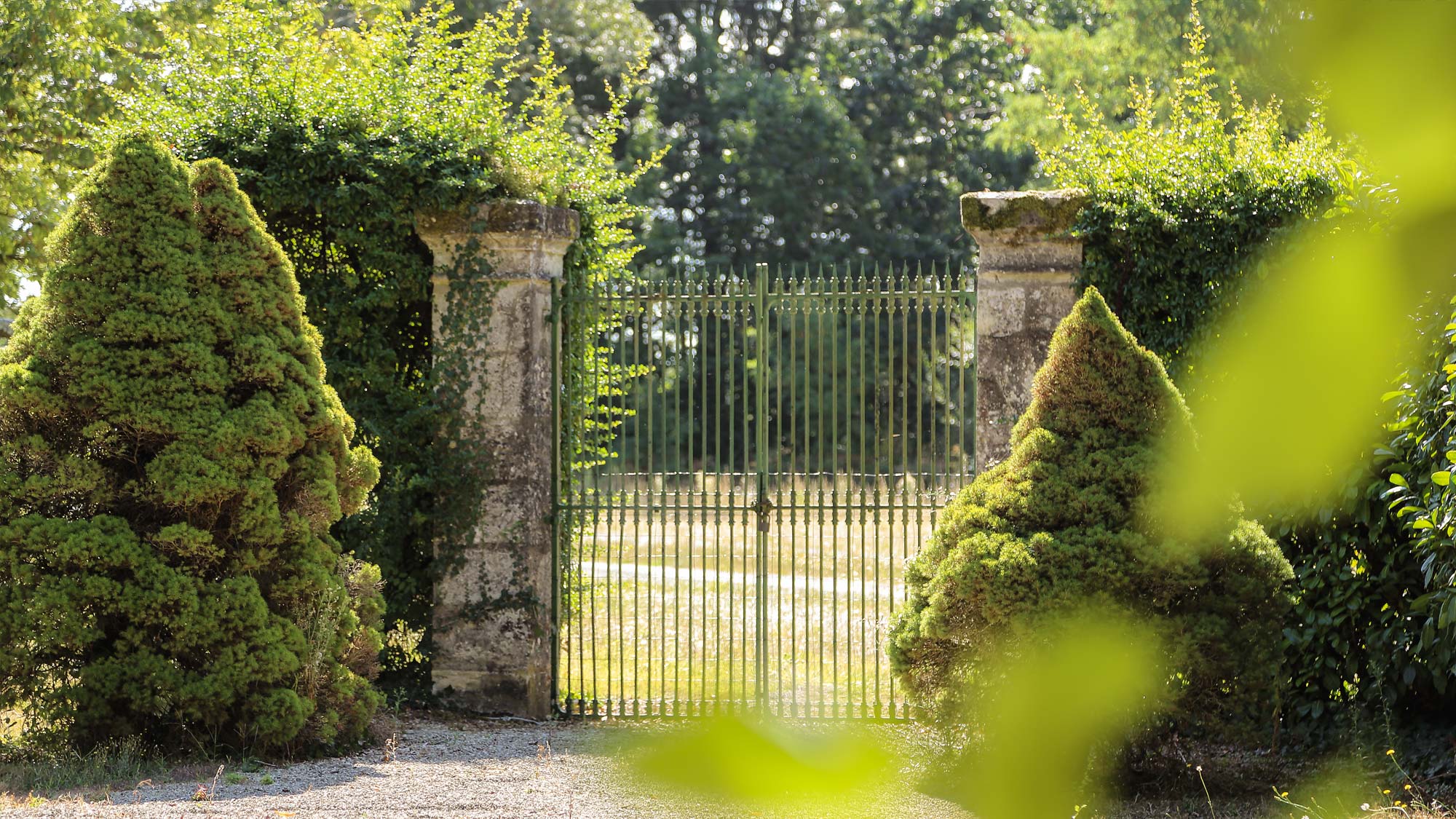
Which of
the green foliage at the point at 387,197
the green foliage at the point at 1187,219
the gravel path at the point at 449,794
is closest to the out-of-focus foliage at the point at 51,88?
the green foliage at the point at 387,197

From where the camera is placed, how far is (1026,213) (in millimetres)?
6910

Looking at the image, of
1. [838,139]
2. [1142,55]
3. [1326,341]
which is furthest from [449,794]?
[838,139]

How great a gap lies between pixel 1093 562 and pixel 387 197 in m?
4.43

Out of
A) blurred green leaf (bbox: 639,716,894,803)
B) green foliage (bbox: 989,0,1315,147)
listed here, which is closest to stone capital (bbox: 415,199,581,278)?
blurred green leaf (bbox: 639,716,894,803)

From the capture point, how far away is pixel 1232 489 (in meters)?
5.60

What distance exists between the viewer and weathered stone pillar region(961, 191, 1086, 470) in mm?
6918

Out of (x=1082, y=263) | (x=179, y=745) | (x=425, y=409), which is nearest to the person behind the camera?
(x=179, y=745)

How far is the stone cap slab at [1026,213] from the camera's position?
6.89 meters

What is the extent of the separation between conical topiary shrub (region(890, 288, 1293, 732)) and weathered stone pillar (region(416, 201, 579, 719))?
8.53 ft

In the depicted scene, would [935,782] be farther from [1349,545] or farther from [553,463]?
[553,463]

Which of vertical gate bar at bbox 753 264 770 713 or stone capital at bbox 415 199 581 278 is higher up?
stone capital at bbox 415 199 581 278

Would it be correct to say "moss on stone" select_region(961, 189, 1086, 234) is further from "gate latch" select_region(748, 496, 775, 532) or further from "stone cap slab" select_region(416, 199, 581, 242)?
"stone cap slab" select_region(416, 199, 581, 242)

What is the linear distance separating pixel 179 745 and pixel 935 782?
11.4ft

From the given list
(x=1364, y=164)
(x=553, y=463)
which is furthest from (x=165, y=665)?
(x=1364, y=164)
